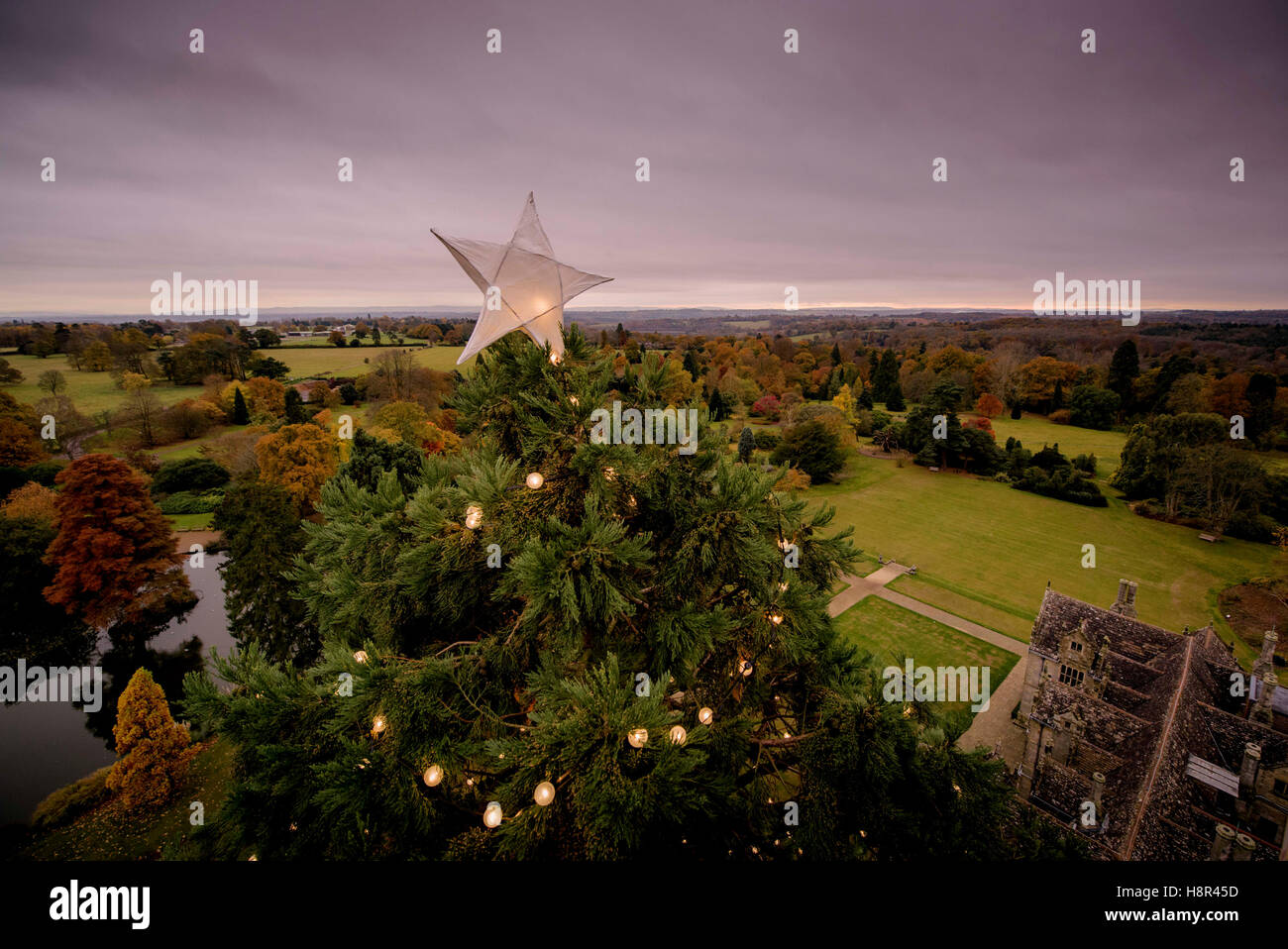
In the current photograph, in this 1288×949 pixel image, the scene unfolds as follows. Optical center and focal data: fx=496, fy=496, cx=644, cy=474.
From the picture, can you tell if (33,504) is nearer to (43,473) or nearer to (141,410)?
(43,473)

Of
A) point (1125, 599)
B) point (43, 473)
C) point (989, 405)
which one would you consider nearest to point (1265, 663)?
point (1125, 599)

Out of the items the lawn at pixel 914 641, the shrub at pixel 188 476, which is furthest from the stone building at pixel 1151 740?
the shrub at pixel 188 476

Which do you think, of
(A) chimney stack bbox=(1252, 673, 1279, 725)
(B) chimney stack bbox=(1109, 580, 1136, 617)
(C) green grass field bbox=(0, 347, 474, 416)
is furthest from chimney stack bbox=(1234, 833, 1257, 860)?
(C) green grass field bbox=(0, 347, 474, 416)

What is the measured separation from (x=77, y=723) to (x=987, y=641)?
38.7 metres

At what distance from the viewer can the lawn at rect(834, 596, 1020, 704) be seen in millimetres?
22609

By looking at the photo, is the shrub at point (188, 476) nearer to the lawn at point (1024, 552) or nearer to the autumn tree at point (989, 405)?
the lawn at point (1024, 552)

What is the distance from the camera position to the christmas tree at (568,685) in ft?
13.6

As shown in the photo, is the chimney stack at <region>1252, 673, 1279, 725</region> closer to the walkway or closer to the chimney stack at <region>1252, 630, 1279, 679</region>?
the chimney stack at <region>1252, 630, 1279, 679</region>

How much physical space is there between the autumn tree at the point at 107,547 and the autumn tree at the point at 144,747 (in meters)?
9.20

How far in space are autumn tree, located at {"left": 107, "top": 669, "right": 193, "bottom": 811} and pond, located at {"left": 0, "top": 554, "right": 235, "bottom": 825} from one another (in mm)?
1201

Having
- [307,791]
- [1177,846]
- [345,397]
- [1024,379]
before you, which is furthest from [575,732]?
[1024,379]

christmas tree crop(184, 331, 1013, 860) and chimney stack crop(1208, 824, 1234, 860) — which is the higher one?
christmas tree crop(184, 331, 1013, 860)

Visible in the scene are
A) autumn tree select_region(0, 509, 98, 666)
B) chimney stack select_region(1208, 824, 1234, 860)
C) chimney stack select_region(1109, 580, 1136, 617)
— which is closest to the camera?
chimney stack select_region(1208, 824, 1234, 860)
